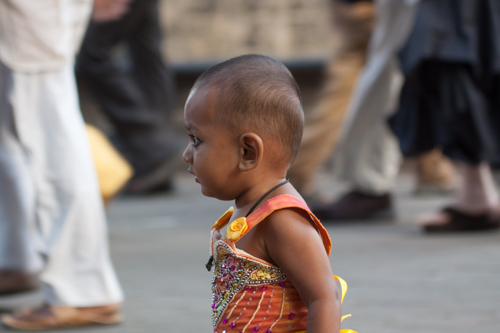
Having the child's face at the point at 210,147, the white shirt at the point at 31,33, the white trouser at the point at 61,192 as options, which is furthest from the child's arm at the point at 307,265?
the white shirt at the point at 31,33

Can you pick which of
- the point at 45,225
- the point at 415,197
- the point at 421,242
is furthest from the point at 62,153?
the point at 415,197

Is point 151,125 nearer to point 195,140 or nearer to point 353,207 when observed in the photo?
point 353,207

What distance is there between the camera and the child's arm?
1.31 meters

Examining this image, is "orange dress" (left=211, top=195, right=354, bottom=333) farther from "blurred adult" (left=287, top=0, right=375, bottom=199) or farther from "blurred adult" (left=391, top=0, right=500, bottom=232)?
"blurred adult" (left=287, top=0, right=375, bottom=199)

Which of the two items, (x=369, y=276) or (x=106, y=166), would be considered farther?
(x=106, y=166)

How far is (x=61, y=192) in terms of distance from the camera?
236 cm

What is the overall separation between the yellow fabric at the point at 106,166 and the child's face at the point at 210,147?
1948 millimetres

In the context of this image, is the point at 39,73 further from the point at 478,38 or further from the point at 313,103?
the point at 313,103

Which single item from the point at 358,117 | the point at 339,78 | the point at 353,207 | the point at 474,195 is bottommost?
the point at 353,207

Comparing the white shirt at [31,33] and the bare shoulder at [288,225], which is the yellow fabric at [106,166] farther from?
the bare shoulder at [288,225]

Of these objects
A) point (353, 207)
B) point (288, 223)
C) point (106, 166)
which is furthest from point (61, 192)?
point (353, 207)

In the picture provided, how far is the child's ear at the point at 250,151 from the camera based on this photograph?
1.35 meters

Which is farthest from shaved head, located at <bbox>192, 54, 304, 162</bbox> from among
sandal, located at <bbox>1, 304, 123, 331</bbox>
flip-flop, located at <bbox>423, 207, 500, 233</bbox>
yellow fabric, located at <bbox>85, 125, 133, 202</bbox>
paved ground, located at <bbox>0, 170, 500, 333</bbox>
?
flip-flop, located at <bbox>423, 207, 500, 233</bbox>

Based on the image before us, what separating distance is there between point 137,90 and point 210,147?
18.0 ft
